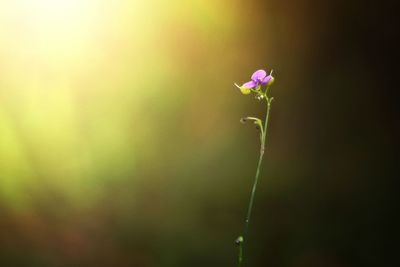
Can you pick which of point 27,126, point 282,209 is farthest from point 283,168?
point 27,126

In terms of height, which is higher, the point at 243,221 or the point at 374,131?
the point at 374,131

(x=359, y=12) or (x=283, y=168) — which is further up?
(x=359, y=12)

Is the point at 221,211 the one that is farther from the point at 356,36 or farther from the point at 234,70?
the point at 356,36

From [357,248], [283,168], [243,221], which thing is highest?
[283,168]

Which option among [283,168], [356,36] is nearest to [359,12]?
[356,36]

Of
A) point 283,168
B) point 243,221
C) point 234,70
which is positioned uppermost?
point 234,70

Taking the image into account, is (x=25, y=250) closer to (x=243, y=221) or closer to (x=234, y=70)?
(x=243, y=221)
